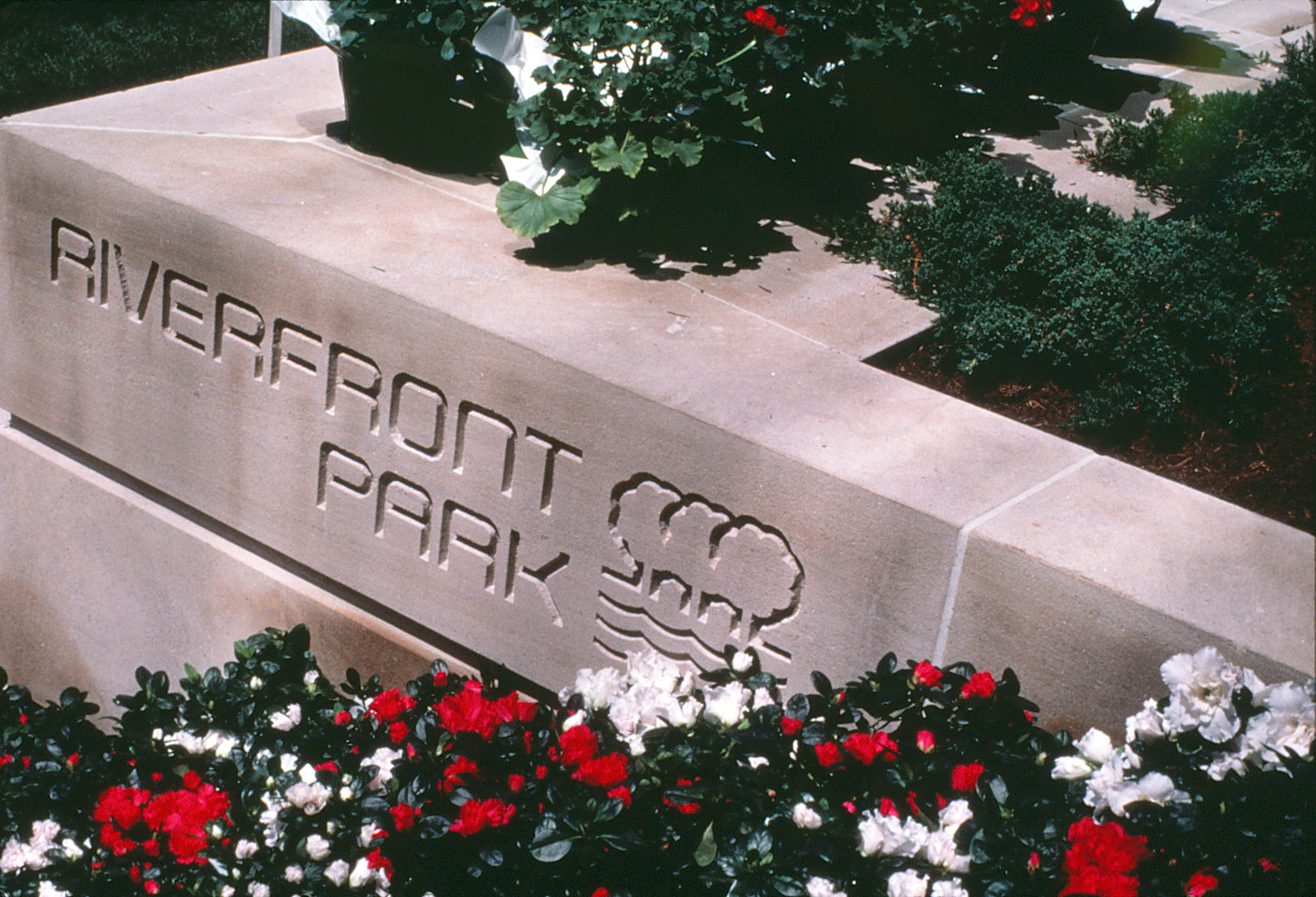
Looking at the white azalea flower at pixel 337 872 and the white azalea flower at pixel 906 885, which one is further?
the white azalea flower at pixel 337 872

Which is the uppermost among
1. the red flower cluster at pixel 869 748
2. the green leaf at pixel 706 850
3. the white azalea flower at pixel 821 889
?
the red flower cluster at pixel 869 748

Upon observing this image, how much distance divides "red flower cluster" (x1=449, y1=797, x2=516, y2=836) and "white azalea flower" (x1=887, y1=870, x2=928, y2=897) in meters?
0.69

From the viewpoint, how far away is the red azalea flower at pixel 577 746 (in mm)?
2213

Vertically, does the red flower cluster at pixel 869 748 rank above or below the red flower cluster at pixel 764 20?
below

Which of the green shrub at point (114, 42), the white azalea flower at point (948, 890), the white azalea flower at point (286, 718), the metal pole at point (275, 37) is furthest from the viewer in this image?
the green shrub at point (114, 42)

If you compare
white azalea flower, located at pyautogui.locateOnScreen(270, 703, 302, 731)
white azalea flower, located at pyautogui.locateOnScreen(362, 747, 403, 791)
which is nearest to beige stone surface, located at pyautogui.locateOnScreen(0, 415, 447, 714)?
white azalea flower, located at pyautogui.locateOnScreen(270, 703, 302, 731)

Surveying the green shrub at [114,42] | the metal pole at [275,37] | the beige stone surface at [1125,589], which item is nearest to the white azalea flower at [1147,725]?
the beige stone surface at [1125,589]

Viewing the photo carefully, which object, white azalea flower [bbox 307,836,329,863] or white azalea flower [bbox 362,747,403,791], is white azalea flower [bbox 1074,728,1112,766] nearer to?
white azalea flower [bbox 362,747,403,791]

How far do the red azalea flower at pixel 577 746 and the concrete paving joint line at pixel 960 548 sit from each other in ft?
2.76

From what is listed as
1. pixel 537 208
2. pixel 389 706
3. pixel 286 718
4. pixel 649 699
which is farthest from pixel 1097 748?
pixel 537 208

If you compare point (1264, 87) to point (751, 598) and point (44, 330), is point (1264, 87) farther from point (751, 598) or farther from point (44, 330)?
point (44, 330)

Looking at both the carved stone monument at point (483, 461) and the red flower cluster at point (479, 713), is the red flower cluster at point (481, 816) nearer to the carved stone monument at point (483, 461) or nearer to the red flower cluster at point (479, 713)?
the red flower cluster at point (479, 713)

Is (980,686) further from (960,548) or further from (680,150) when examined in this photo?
(680,150)

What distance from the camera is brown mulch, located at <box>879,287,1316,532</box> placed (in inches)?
107
